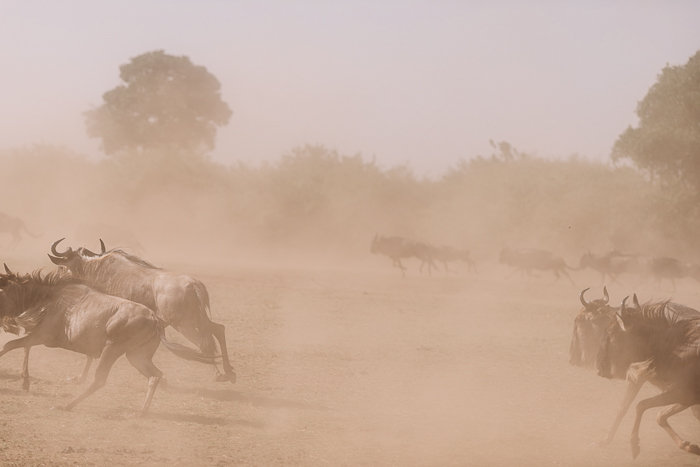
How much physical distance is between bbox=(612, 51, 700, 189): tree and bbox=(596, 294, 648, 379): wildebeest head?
88.8ft

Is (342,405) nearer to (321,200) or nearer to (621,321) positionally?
(621,321)

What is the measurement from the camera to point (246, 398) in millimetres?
8508

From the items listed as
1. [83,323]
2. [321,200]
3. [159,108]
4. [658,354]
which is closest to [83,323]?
[83,323]

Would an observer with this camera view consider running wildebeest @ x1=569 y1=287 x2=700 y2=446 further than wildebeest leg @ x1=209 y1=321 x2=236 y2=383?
No

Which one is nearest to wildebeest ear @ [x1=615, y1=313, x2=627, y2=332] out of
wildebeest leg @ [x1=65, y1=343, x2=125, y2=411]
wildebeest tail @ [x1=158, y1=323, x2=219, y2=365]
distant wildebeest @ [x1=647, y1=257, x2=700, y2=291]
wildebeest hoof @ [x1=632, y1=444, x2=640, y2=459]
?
wildebeest hoof @ [x1=632, y1=444, x2=640, y2=459]

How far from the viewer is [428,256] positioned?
32719 mm

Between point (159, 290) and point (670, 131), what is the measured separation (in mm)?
28466

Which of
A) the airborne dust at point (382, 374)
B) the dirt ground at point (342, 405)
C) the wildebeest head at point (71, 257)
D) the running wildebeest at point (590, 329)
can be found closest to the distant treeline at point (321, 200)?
the airborne dust at point (382, 374)

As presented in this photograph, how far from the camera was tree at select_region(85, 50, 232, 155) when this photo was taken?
197 ft

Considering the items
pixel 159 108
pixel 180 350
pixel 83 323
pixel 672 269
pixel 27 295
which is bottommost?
pixel 180 350

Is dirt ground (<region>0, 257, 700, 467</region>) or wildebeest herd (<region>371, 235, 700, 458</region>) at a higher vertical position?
wildebeest herd (<region>371, 235, 700, 458</region>)

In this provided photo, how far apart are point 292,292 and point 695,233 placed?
21.6 metres

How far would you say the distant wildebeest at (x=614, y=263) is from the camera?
28516mm

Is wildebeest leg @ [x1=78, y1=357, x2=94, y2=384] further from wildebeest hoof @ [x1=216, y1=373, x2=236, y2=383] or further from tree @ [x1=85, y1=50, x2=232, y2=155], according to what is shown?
tree @ [x1=85, y1=50, x2=232, y2=155]
